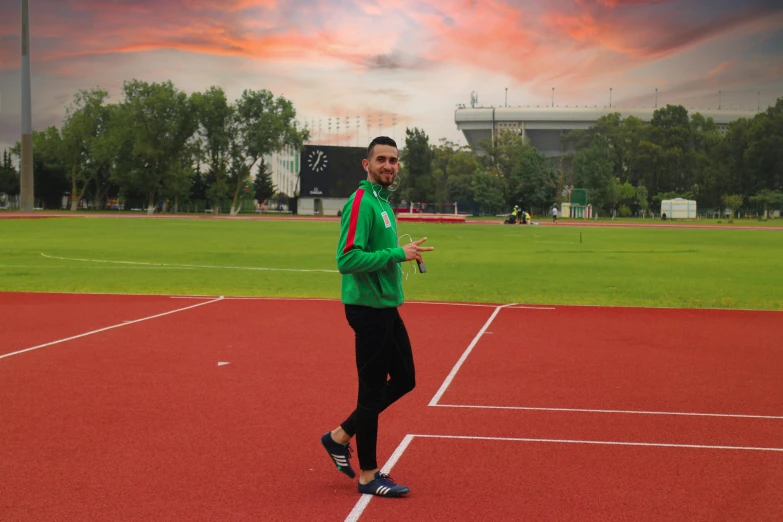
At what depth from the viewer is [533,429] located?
24.3 ft

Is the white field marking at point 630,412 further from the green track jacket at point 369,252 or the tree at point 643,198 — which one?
the tree at point 643,198

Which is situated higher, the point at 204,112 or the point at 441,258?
the point at 204,112

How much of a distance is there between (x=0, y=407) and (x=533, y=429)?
4800 millimetres

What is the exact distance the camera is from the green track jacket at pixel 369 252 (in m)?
5.31

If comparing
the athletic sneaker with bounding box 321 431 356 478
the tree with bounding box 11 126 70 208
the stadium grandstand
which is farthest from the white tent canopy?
the athletic sneaker with bounding box 321 431 356 478

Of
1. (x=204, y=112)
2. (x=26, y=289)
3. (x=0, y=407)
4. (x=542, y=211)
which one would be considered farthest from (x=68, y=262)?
(x=542, y=211)

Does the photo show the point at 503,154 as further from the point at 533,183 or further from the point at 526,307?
the point at 526,307

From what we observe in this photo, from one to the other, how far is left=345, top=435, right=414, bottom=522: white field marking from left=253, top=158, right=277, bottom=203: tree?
126266mm

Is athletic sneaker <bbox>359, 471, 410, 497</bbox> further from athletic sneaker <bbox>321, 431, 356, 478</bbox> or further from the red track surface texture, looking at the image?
athletic sneaker <bbox>321, 431, 356, 478</bbox>

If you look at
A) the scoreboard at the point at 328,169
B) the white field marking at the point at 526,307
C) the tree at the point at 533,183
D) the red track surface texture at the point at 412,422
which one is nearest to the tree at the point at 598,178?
the tree at the point at 533,183

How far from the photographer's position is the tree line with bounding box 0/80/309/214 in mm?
113062

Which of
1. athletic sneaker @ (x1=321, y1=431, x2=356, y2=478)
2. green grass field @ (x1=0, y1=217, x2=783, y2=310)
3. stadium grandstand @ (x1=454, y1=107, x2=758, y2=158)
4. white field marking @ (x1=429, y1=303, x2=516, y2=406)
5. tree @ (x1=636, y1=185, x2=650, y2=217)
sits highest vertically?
stadium grandstand @ (x1=454, y1=107, x2=758, y2=158)

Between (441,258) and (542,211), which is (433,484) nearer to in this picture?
(441,258)

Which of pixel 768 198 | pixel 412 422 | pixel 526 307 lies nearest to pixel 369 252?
pixel 412 422
